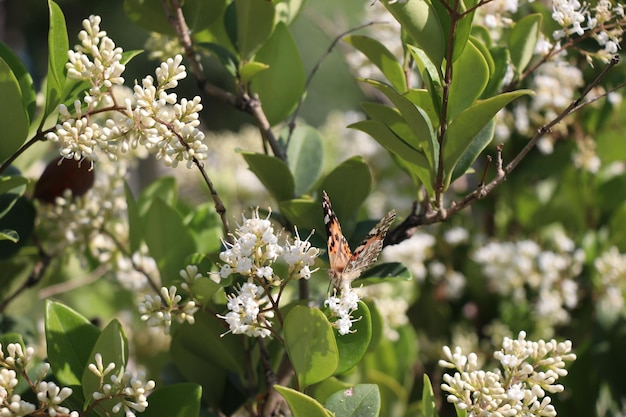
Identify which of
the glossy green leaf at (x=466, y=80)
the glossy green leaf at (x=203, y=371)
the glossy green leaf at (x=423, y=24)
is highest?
the glossy green leaf at (x=423, y=24)

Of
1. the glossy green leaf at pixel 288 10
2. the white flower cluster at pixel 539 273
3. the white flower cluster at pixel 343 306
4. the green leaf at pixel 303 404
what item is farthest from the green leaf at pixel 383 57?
the white flower cluster at pixel 539 273

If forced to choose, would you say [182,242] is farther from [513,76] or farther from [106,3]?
[106,3]

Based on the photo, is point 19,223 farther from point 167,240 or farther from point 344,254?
point 344,254

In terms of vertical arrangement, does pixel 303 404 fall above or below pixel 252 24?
below

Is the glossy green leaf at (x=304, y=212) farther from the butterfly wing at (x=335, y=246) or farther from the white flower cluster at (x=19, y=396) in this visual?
the white flower cluster at (x=19, y=396)

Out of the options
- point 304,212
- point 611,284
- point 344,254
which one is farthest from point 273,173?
point 611,284
